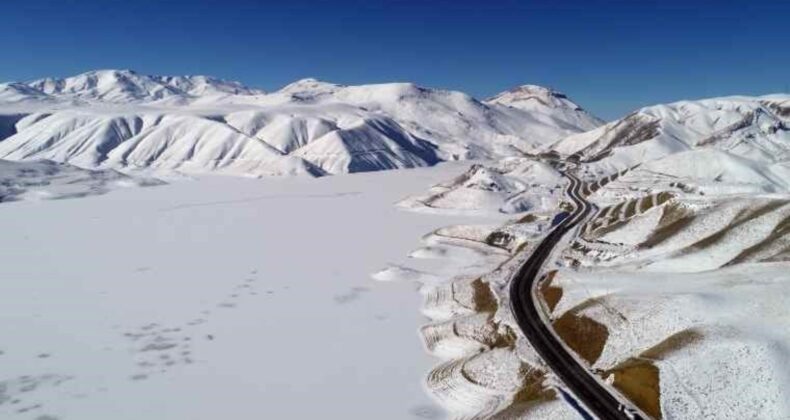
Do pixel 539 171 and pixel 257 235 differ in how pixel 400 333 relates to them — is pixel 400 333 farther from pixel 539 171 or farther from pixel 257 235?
pixel 539 171

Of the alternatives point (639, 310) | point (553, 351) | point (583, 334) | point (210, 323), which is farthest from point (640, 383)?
point (210, 323)

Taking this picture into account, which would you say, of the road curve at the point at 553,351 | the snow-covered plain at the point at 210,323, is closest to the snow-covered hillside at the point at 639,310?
the road curve at the point at 553,351

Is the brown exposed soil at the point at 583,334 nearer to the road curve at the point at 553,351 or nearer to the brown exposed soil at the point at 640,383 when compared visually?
the road curve at the point at 553,351

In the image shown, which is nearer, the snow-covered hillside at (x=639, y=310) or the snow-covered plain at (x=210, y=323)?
the snow-covered hillside at (x=639, y=310)

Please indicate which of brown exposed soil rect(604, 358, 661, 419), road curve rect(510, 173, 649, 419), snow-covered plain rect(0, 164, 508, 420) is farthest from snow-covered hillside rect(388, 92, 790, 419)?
snow-covered plain rect(0, 164, 508, 420)

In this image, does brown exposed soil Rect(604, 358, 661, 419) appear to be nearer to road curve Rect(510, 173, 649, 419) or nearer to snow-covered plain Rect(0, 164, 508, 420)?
road curve Rect(510, 173, 649, 419)

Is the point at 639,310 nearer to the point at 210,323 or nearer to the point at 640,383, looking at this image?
the point at 640,383

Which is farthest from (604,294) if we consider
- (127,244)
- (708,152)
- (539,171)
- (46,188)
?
(46,188)
